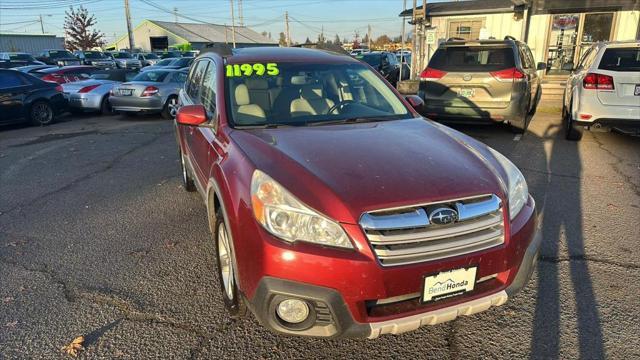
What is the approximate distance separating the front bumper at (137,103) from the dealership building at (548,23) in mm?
9043

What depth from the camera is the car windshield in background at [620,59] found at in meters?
6.75

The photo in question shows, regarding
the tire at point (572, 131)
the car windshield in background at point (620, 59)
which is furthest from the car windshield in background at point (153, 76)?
the car windshield in background at point (620, 59)

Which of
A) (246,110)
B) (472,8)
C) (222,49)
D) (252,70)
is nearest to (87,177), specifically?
(222,49)

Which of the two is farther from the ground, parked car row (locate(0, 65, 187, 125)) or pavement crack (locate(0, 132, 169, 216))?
parked car row (locate(0, 65, 187, 125))

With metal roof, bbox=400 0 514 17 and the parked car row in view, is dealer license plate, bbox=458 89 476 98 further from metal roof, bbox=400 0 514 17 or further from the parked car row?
metal roof, bbox=400 0 514 17

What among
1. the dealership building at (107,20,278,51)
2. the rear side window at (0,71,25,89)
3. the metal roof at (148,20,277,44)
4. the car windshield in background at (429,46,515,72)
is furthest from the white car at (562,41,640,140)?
the metal roof at (148,20,277,44)

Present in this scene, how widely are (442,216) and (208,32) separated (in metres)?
77.2

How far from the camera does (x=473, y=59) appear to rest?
7.98 meters

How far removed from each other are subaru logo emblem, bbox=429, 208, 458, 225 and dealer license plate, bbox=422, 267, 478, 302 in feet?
0.81

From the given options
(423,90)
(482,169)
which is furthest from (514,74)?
(482,169)

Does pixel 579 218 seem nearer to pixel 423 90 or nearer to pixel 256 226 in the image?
pixel 256 226

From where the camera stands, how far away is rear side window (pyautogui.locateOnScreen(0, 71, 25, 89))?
10.3 metres

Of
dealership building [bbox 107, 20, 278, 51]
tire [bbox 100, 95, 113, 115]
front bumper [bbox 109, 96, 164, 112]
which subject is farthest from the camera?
dealership building [bbox 107, 20, 278, 51]

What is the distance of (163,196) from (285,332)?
360 cm
